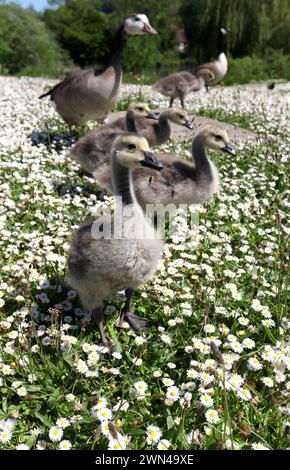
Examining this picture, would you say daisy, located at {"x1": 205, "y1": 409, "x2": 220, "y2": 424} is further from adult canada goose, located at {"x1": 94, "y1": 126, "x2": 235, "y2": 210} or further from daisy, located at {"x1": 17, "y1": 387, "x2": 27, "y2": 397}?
adult canada goose, located at {"x1": 94, "y1": 126, "x2": 235, "y2": 210}

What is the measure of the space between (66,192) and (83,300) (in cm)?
315

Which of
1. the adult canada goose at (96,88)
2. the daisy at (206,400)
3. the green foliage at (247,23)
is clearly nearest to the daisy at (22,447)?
the daisy at (206,400)

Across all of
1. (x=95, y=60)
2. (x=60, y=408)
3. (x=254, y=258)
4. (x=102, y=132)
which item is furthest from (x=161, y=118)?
(x=95, y=60)

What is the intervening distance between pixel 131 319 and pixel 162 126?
4014 millimetres

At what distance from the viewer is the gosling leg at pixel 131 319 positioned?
3715 mm

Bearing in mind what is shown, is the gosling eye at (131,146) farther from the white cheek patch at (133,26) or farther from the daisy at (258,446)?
the white cheek patch at (133,26)

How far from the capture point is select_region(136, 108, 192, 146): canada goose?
6.79 m

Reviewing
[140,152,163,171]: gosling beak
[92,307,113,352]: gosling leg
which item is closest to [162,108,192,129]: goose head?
[140,152,163,171]: gosling beak

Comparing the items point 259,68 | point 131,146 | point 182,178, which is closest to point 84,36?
point 259,68

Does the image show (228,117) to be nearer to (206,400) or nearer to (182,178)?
(182,178)

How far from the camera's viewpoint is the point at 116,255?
10.7ft

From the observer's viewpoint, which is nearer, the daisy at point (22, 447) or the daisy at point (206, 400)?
the daisy at point (22, 447)

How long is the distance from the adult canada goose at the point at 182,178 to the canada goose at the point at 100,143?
19.3 inches
